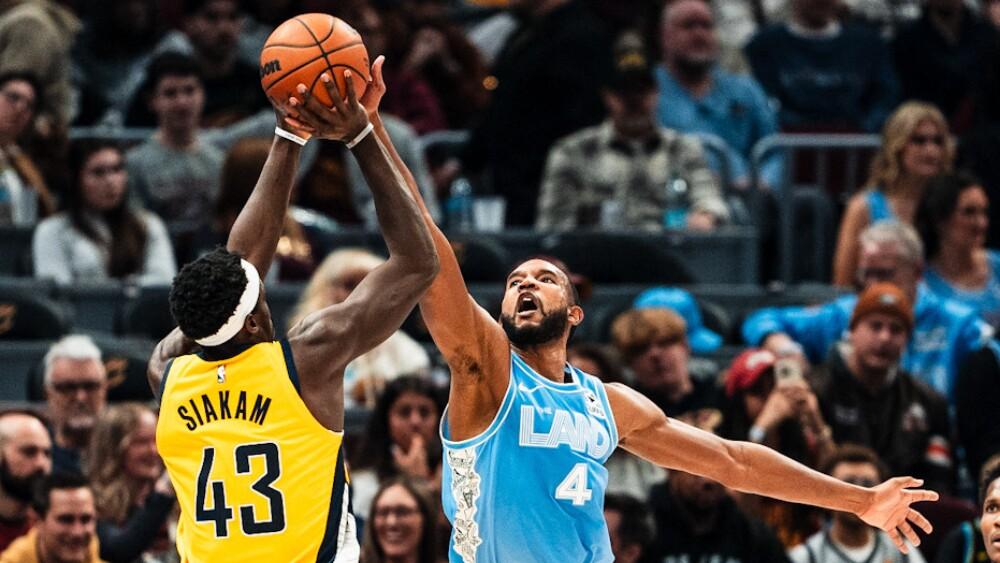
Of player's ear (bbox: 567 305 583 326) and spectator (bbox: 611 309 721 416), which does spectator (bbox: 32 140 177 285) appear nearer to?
spectator (bbox: 611 309 721 416)

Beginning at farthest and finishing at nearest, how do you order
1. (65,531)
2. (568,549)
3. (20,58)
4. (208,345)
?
1. (20,58)
2. (65,531)
3. (568,549)
4. (208,345)

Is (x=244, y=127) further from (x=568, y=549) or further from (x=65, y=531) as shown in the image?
(x=568, y=549)

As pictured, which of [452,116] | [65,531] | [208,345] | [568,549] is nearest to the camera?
[208,345]

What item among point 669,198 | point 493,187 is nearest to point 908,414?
point 669,198

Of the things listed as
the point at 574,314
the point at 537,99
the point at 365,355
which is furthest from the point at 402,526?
the point at 537,99

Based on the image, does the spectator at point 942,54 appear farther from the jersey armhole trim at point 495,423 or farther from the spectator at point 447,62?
the jersey armhole trim at point 495,423

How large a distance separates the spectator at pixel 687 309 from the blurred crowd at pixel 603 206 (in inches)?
0.8

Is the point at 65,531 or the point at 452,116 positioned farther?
the point at 452,116

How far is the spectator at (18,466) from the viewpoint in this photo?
10.8 m

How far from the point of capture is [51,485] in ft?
34.4

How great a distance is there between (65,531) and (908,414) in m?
4.65

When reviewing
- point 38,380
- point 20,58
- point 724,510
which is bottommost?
point 724,510

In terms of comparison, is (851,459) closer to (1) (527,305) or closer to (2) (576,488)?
(2) (576,488)

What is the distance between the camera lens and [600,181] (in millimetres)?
13859
